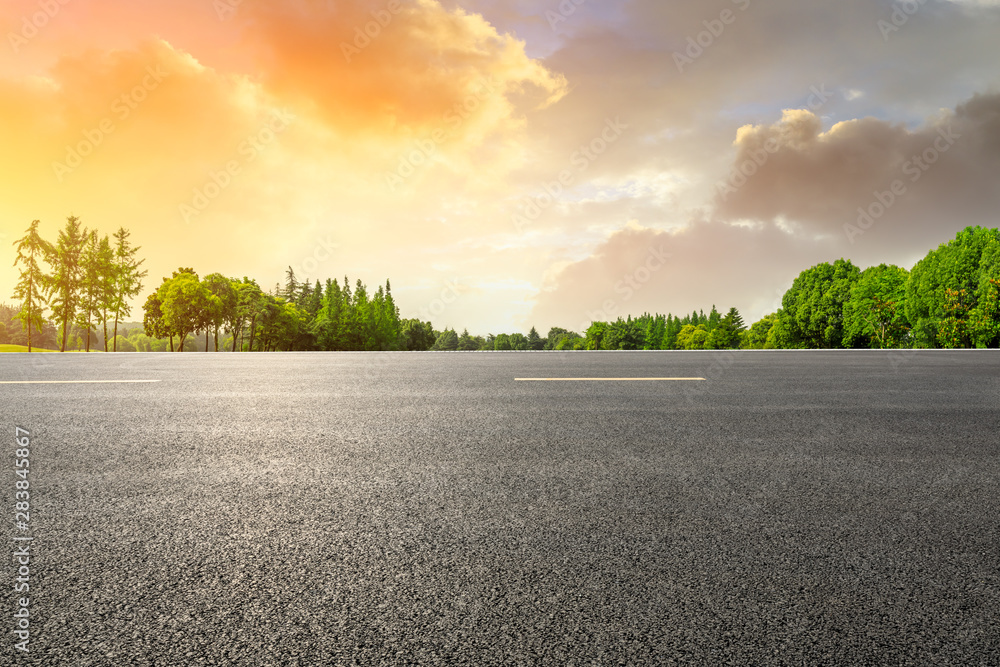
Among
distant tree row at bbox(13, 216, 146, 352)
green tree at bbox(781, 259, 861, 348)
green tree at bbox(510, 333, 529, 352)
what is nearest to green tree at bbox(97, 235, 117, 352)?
distant tree row at bbox(13, 216, 146, 352)

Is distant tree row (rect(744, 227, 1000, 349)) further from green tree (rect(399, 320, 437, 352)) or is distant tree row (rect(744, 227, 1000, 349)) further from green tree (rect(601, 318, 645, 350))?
green tree (rect(399, 320, 437, 352))

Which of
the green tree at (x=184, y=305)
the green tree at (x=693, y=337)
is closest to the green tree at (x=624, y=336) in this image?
the green tree at (x=693, y=337)

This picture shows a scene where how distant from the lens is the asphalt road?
1834 millimetres

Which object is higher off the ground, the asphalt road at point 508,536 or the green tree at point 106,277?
the green tree at point 106,277

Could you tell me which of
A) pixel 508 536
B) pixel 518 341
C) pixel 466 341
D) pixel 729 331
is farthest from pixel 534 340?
pixel 508 536

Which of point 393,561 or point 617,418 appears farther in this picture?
point 617,418

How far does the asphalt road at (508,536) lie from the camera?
183 cm

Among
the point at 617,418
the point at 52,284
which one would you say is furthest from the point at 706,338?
the point at 617,418

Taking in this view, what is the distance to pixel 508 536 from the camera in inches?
103

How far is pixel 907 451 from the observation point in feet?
14.0

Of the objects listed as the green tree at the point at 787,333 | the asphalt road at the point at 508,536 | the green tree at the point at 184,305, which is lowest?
the asphalt road at the point at 508,536

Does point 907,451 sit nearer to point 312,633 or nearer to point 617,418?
point 617,418

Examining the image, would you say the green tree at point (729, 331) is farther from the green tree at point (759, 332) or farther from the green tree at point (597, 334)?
the green tree at point (597, 334)

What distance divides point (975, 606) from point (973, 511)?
51.4 inches
